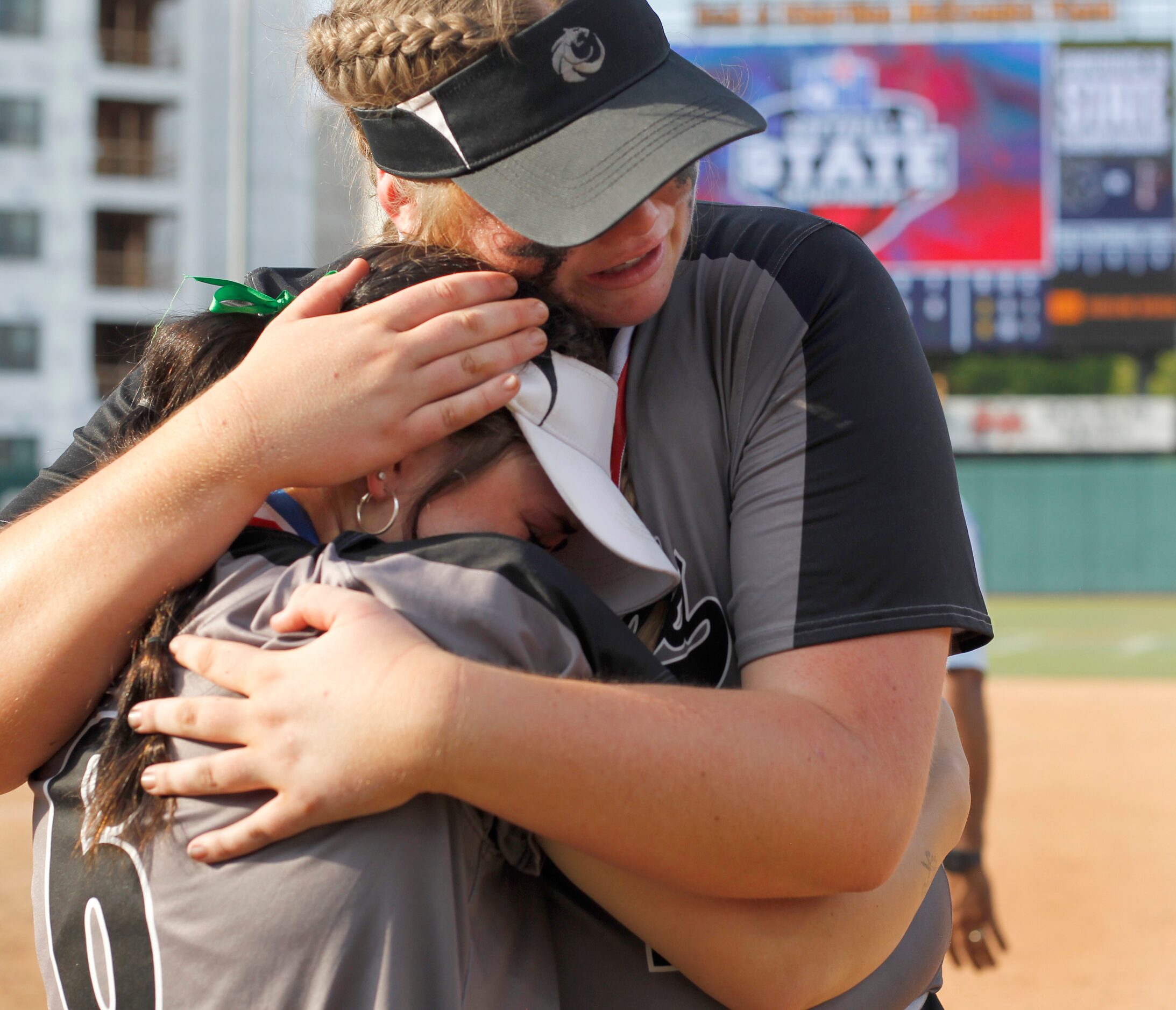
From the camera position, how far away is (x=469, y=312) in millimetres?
1515

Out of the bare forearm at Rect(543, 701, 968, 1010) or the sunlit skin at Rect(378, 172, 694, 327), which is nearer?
the bare forearm at Rect(543, 701, 968, 1010)

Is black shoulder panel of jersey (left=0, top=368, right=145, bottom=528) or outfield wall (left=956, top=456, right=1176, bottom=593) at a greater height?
black shoulder panel of jersey (left=0, top=368, right=145, bottom=528)

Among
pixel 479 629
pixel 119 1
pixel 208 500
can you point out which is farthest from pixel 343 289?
pixel 119 1

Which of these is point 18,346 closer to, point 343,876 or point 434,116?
point 434,116

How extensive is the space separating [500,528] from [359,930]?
1.68 feet

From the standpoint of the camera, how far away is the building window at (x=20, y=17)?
32.8 meters

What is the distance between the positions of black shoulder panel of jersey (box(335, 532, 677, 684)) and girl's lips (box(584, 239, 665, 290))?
0.41m

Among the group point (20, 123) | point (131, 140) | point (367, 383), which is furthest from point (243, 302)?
point (131, 140)

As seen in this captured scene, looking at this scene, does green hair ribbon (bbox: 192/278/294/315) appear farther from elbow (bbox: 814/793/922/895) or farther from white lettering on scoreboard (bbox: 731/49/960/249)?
white lettering on scoreboard (bbox: 731/49/960/249)

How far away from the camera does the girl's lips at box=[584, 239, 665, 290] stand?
5.24 ft

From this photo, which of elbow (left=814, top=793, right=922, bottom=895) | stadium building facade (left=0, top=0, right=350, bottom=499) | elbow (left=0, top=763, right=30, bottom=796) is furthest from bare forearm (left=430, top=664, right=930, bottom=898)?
stadium building facade (left=0, top=0, right=350, bottom=499)

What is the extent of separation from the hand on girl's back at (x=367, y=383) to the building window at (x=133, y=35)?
35.9 m

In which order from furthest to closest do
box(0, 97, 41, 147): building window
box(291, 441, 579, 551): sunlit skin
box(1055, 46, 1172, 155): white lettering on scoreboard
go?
box(0, 97, 41, 147): building window, box(1055, 46, 1172, 155): white lettering on scoreboard, box(291, 441, 579, 551): sunlit skin

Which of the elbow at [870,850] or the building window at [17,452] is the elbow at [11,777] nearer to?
the elbow at [870,850]
